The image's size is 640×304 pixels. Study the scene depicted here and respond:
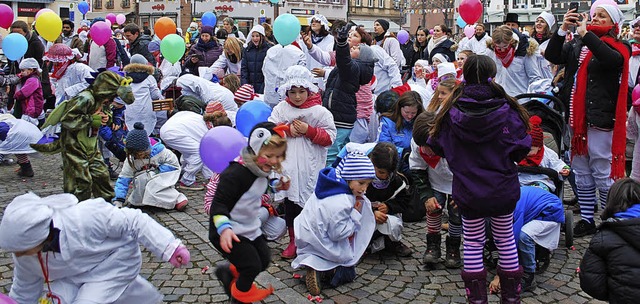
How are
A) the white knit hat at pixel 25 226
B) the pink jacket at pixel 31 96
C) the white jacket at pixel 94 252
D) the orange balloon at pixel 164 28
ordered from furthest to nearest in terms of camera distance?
1. the orange balloon at pixel 164 28
2. the pink jacket at pixel 31 96
3. the white jacket at pixel 94 252
4. the white knit hat at pixel 25 226

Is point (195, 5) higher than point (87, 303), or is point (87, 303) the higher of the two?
point (195, 5)

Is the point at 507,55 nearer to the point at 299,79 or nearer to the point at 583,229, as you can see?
the point at 583,229

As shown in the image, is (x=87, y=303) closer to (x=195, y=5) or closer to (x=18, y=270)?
(x=18, y=270)

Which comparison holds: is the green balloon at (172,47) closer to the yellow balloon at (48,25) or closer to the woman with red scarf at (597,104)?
the yellow balloon at (48,25)

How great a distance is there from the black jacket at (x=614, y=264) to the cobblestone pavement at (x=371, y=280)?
4.10 feet

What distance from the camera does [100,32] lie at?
37.0 feet

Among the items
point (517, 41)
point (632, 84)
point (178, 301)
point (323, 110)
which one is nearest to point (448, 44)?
point (517, 41)

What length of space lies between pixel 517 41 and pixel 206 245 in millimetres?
4780

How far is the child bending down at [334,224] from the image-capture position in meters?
4.88

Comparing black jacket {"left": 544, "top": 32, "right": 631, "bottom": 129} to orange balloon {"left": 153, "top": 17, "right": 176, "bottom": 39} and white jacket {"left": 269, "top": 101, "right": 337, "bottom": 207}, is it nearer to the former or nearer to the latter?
white jacket {"left": 269, "top": 101, "right": 337, "bottom": 207}

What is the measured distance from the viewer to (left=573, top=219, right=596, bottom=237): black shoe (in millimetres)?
6250

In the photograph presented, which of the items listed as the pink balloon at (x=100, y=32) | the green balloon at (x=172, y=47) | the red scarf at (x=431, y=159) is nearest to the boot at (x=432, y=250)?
the red scarf at (x=431, y=159)

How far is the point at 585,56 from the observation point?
611 centimetres

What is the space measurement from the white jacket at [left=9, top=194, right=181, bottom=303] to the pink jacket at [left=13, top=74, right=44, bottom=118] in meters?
6.09
